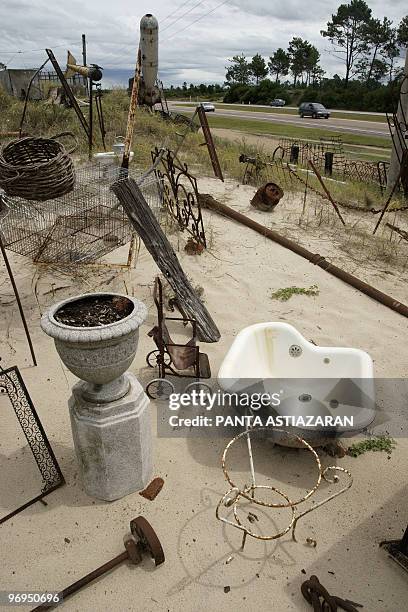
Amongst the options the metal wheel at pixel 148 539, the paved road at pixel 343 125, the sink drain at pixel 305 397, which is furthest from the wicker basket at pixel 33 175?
the paved road at pixel 343 125

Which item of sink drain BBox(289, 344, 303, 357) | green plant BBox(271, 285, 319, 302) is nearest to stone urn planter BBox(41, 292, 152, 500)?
sink drain BBox(289, 344, 303, 357)

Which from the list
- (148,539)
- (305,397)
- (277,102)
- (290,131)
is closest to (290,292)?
(305,397)

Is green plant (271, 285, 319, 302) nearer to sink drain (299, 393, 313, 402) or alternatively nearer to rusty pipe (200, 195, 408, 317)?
rusty pipe (200, 195, 408, 317)

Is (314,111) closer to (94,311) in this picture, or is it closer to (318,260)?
(318,260)

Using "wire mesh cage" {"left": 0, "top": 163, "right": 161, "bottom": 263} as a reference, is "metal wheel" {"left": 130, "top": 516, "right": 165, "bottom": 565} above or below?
below

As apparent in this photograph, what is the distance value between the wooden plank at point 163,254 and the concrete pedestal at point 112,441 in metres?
1.85

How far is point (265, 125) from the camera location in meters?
26.4

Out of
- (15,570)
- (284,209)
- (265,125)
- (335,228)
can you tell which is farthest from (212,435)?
(265,125)

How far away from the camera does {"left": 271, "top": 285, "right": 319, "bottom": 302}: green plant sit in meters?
5.84

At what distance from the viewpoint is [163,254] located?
4816mm

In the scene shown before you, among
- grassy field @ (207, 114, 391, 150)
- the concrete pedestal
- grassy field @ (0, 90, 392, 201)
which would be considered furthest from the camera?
grassy field @ (207, 114, 391, 150)

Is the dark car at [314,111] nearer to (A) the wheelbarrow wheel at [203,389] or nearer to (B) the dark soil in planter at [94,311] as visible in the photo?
(A) the wheelbarrow wheel at [203,389]

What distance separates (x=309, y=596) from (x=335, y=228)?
22.6 ft

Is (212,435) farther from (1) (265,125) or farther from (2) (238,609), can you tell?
(1) (265,125)
